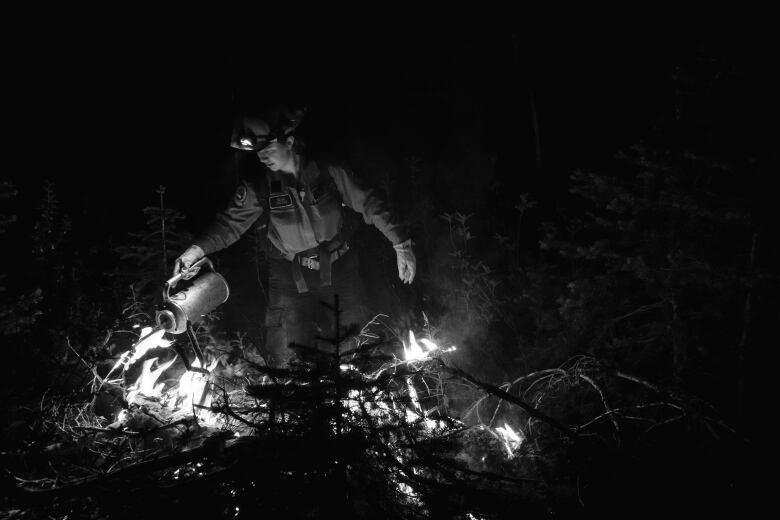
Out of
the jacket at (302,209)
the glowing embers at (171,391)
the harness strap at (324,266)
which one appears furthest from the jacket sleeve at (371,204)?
the glowing embers at (171,391)

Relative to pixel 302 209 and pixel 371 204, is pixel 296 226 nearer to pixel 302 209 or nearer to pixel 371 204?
pixel 302 209

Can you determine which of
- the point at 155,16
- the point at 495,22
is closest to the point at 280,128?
the point at 155,16

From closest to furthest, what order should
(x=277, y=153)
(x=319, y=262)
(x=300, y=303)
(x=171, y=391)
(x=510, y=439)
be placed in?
(x=510, y=439) → (x=171, y=391) → (x=277, y=153) → (x=319, y=262) → (x=300, y=303)

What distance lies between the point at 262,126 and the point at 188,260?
1574mm

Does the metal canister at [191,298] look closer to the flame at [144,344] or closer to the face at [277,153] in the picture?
the flame at [144,344]

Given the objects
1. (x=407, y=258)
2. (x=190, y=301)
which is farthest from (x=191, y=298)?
(x=407, y=258)

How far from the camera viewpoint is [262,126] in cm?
425

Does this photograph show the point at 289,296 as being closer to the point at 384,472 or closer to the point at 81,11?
the point at 384,472

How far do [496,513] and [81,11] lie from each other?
11.2 m

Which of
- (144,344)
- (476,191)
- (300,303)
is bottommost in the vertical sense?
(300,303)

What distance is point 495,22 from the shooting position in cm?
1224

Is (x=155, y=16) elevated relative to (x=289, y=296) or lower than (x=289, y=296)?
elevated

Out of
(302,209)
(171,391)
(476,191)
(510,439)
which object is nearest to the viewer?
(510,439)

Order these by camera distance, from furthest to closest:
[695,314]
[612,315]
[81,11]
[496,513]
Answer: [81,11] < [612,315] < [695,314] < [496,513]
